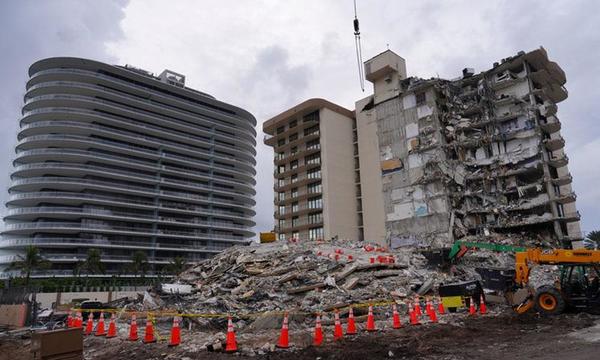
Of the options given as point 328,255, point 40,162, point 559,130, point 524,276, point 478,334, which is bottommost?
point 478,334

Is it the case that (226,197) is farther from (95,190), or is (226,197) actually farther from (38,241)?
(38,241)

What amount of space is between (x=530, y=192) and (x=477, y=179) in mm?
6097

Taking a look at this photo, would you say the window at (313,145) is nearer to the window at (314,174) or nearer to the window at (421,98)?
the window at (314,174)

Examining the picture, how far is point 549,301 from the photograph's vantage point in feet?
51.4

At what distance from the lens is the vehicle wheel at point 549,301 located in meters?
15.4

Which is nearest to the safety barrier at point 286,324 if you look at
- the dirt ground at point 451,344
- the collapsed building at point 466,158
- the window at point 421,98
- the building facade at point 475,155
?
the dirt ground at point 451,344

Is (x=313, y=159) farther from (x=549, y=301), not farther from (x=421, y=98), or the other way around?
(x=549, y=301)

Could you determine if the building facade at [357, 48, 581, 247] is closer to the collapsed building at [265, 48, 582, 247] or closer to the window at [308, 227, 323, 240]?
the collapsed building at [265, 48, 582, 247]

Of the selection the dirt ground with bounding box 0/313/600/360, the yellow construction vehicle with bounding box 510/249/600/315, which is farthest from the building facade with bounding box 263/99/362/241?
the dirt ground with bounding box 0/313/600/360

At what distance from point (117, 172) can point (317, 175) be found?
41078 millimetres

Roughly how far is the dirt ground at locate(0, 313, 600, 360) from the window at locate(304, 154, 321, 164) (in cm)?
5577

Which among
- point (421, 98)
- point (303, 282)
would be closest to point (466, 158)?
point (421, 98)

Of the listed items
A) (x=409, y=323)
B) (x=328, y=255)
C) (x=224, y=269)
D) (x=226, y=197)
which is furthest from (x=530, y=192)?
(x=226, y=197)

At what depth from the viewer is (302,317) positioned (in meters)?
18.2
